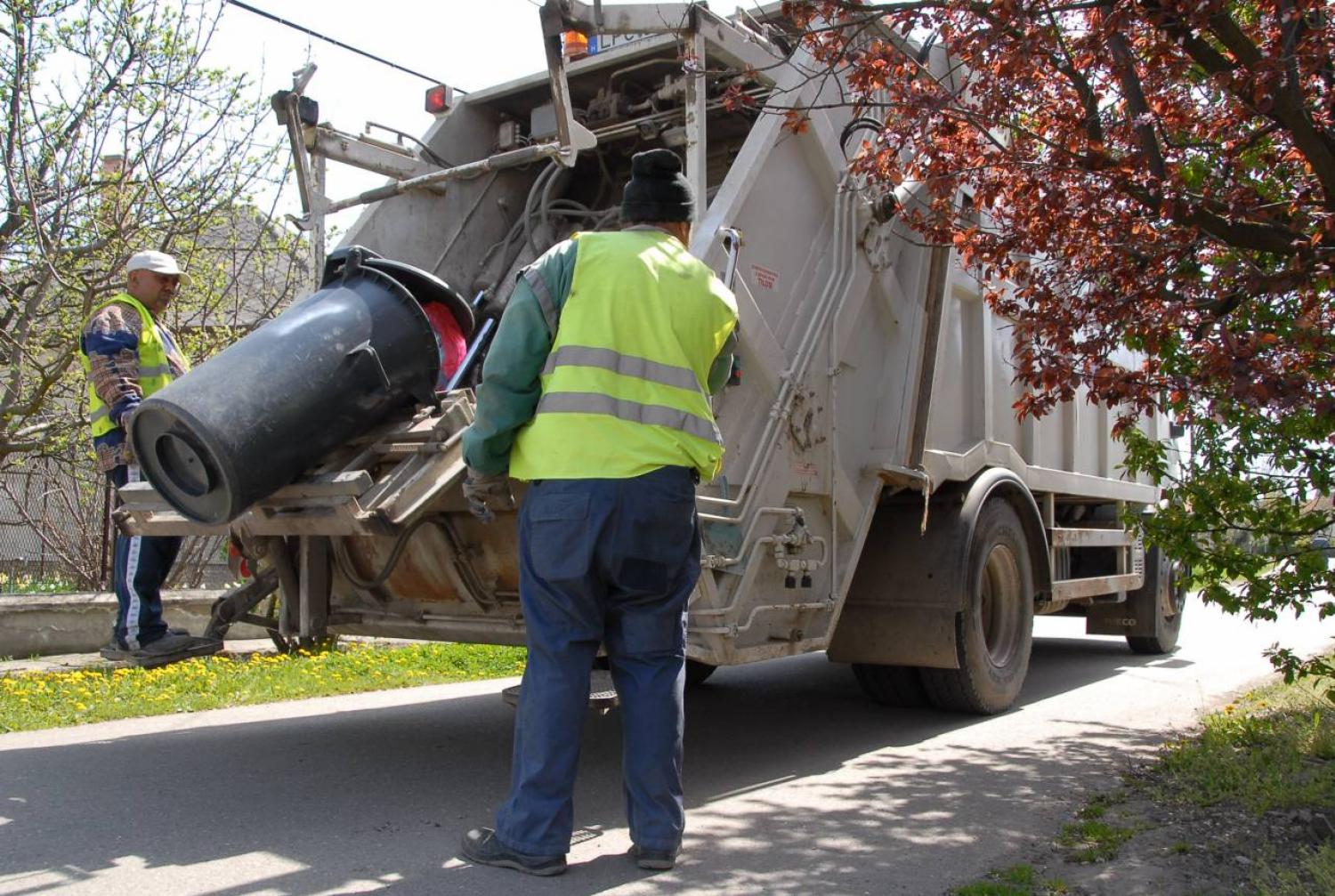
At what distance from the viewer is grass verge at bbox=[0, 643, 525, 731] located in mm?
5102

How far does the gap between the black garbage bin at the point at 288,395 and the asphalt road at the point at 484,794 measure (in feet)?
3.12

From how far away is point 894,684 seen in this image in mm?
5852

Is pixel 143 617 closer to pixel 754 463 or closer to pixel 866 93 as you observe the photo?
pixel 754 463

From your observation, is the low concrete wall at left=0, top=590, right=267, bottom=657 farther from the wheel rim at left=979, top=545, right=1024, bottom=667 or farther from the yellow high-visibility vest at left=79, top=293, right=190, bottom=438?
the wheel rim at left=979, top=545, right=1024, bottom=667

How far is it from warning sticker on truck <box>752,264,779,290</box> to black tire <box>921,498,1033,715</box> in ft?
5.40

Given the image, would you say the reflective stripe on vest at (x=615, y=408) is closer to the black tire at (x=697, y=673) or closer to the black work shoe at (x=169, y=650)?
the black work shoe at (x=169, y=650)

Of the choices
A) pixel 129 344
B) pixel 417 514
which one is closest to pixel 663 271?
pixel 417 514

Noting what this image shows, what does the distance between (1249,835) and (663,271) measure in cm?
232

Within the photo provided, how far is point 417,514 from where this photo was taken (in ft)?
12.1

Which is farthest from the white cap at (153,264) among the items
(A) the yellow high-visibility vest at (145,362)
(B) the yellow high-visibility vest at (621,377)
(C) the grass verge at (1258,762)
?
(C) the grass verge at (1258,762)

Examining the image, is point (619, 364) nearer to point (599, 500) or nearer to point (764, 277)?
point (599, 500)

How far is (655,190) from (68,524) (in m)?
7.67

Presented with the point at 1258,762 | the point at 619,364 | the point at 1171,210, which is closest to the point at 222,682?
the point at 619,364

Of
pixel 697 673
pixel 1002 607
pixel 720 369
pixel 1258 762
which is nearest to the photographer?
pixel 720 369
